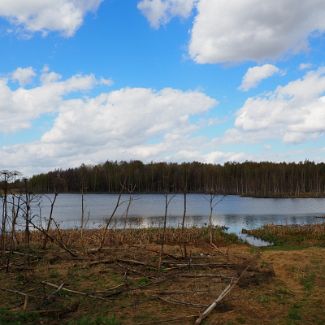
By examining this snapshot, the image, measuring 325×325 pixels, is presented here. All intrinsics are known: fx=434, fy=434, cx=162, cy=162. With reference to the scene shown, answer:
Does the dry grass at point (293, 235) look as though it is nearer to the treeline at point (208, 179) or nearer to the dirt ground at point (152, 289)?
the dirt ground at point (152, 289)

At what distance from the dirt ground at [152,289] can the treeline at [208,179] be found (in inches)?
4215

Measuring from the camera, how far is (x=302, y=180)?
123m

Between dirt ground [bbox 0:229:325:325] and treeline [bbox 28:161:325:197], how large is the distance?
107 metres

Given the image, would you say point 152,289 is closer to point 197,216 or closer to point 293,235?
point 293,235

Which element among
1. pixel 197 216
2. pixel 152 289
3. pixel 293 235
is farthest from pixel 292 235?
pixel 152 289

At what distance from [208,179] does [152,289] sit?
124 meters

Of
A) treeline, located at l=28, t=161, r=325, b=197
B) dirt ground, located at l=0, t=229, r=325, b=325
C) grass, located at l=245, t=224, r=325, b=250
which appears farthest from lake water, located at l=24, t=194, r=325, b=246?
treeline, located at l=28, t=161, r=325, b=197

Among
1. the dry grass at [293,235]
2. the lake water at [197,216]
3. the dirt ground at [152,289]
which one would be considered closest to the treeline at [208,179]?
the lake water at [197,216]

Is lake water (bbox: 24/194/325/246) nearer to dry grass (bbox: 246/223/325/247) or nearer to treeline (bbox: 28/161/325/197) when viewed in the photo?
dry grass (bbox: 246/223/325/247)

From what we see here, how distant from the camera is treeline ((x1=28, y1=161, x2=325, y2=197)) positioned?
124 m

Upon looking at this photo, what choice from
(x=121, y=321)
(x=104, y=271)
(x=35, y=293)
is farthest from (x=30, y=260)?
(x=121, y=321)

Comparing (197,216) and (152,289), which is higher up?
(152,289)

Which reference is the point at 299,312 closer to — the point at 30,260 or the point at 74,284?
the point at 74,284

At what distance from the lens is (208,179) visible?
133000 mm
